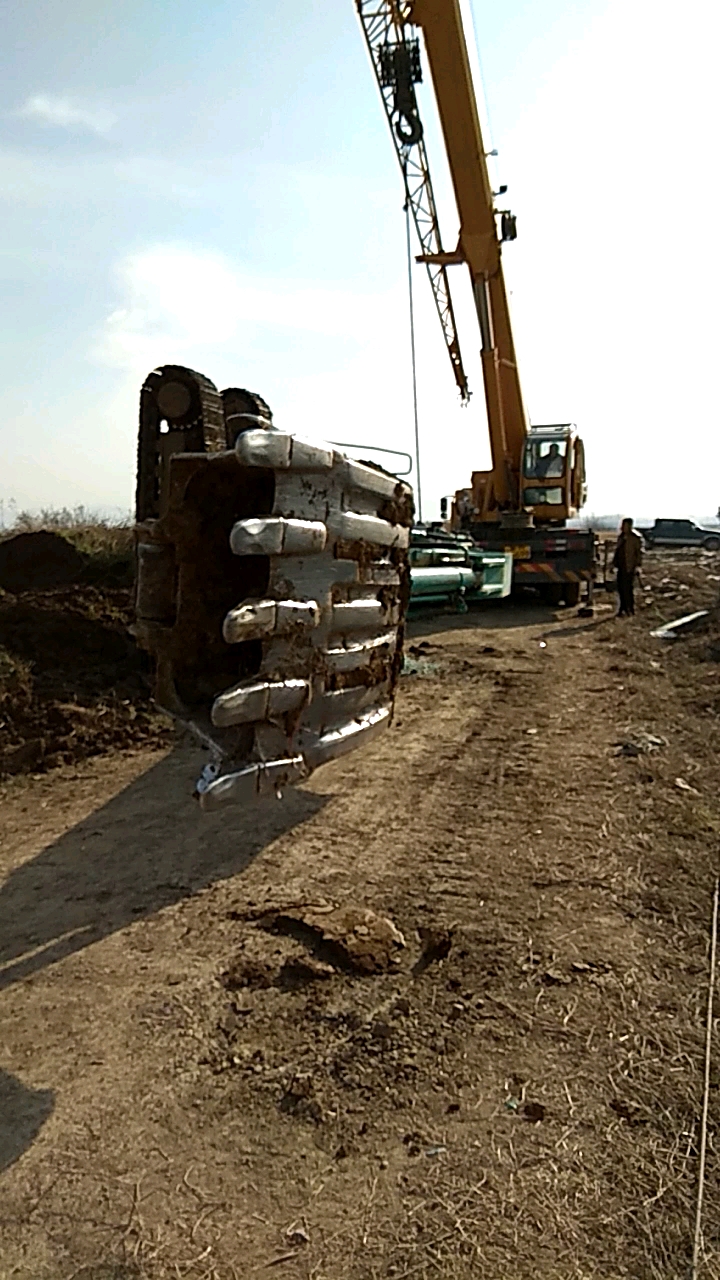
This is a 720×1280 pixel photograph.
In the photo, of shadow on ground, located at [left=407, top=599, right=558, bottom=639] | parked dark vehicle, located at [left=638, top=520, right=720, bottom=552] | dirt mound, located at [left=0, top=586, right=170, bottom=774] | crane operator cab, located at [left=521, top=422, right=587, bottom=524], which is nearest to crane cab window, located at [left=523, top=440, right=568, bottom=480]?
crane operator cab, located at [left=521, top=422, right=587, bottom=524]

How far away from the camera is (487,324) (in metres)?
15.7

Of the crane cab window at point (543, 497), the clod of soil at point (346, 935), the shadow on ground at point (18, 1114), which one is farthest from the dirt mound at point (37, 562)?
the crane cab window at point (543, 497)

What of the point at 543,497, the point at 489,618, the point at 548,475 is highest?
the point at 548,475

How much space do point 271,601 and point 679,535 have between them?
4171 centimetres

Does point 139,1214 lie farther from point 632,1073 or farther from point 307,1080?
point 632,1073

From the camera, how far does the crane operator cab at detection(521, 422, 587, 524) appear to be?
16.1 meters

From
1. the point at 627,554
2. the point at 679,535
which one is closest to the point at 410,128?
the point at 627,554

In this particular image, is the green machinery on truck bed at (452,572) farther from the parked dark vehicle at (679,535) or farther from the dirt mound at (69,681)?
the parked dark vehicle at (679,535)

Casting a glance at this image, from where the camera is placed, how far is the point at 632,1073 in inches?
114

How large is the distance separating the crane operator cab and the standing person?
1761 millimetres


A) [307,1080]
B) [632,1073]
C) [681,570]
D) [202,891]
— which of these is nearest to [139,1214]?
[307,1080]

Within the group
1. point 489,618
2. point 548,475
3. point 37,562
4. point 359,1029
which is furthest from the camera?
point 548,475

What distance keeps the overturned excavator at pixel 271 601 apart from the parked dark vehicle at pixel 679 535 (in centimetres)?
3718

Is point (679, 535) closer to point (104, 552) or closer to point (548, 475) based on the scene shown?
point (548, 475)
